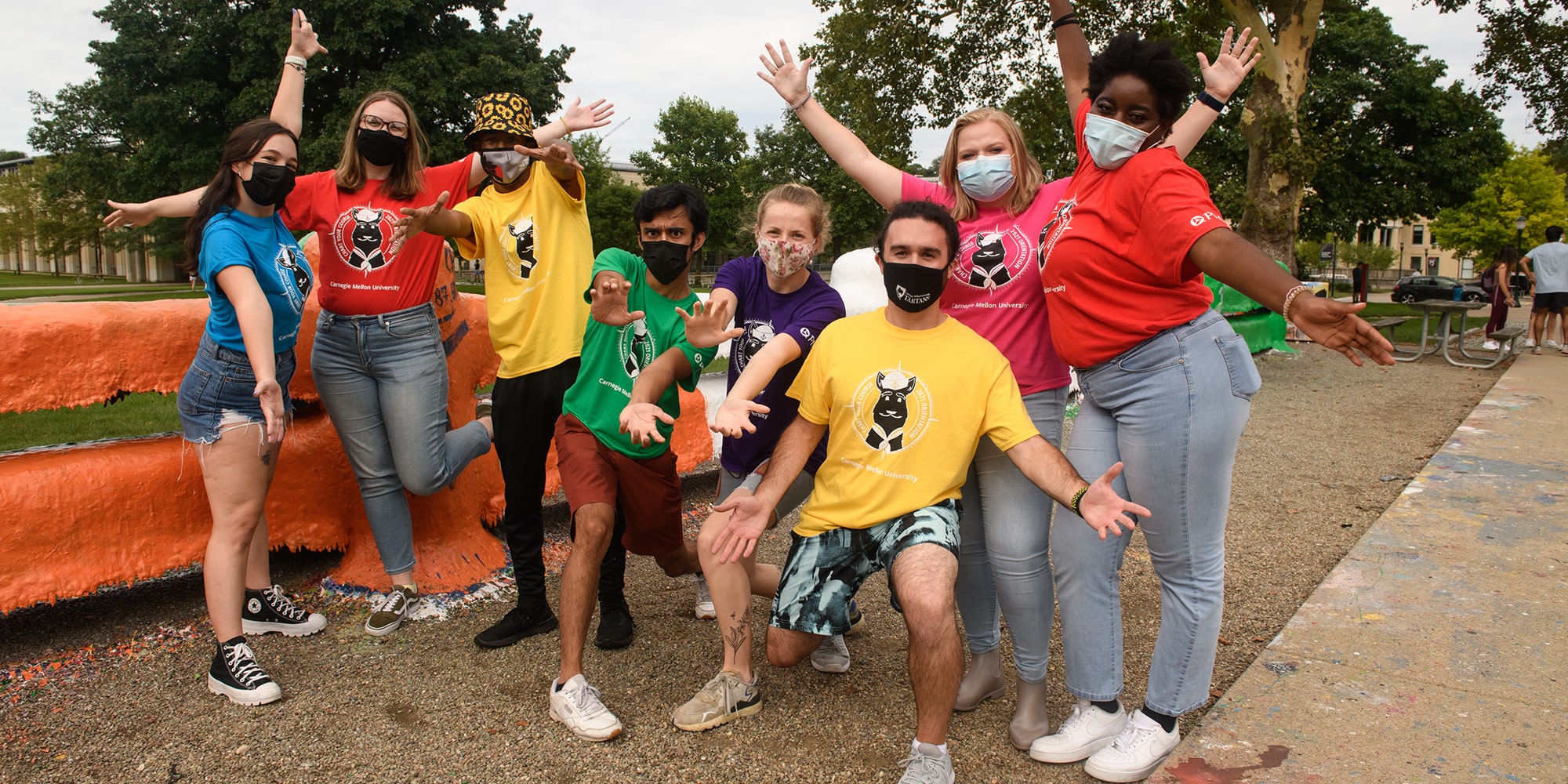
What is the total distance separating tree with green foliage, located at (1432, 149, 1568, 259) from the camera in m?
47.9

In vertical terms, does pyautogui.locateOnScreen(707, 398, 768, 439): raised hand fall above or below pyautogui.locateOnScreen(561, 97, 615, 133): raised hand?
below

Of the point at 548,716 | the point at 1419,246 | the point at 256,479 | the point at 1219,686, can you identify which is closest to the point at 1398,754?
the point at 1219,686

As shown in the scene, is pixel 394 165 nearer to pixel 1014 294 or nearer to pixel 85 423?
pixel 1014 294

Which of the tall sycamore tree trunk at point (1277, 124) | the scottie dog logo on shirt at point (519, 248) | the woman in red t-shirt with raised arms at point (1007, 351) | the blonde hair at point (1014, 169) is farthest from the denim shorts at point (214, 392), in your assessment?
the tall sycamore tree trunk at point (1277, 124)

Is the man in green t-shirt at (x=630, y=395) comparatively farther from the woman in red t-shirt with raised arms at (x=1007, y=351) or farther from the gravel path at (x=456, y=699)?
the woman in red t-shirt with raised arms at (x=1007, y=351)

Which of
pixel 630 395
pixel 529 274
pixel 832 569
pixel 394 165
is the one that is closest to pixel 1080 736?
pixel 832 569

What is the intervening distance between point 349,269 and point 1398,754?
3698mm

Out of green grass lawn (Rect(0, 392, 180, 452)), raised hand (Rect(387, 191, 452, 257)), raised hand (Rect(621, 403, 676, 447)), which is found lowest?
green grass lawn (Rect(0, 392, 180, 452))

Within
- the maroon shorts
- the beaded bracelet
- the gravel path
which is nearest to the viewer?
the beaded bracelet

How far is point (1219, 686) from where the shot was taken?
10.3ft

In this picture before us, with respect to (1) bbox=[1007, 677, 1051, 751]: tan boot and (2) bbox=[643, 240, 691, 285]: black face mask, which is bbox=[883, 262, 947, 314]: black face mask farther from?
(1) bbox=[1007, 677, 1051, 751]: tan boot

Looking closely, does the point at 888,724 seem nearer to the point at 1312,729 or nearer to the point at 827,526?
the point at 827,526

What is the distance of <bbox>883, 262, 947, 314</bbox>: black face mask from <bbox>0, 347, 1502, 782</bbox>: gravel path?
1.33m

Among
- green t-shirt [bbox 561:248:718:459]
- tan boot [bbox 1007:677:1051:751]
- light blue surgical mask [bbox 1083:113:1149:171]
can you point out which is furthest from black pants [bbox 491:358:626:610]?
light blue surgical mask [bbox 1083:113:1149:171]
